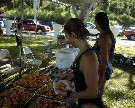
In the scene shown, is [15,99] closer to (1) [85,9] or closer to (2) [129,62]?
(2) [129,62]

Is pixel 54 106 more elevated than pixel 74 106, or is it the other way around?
pixel 54 106

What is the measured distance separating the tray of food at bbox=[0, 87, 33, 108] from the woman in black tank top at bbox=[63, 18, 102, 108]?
93.6 inches

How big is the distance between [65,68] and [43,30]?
22516mm

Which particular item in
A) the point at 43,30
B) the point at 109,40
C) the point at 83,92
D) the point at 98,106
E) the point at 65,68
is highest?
the point at 109,40

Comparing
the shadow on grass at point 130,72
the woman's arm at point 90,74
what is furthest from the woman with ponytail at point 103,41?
the shadow on grass at point 130,72

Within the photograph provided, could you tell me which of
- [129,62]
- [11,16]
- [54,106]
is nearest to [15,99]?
[54,106]

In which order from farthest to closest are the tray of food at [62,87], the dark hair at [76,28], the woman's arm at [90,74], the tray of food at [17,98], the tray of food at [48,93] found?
1. the tray of food at [17,98]
2. the tray of food at [48,93]
3. the tray of food at [62,87]
4. the dark hair at [76,28]
5. the woman's arm at [90,74]

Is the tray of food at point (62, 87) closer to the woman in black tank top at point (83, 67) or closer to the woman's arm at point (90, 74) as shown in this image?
the woman in black tank top at point (83, 67)

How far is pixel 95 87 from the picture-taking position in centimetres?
238

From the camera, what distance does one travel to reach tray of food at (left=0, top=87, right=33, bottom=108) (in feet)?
15.6

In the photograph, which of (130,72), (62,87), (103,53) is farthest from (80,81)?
(130,72)

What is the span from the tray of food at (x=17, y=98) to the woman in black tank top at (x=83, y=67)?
2377 mm

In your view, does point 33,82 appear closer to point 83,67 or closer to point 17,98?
point 17,98

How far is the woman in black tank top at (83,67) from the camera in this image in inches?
92.4
